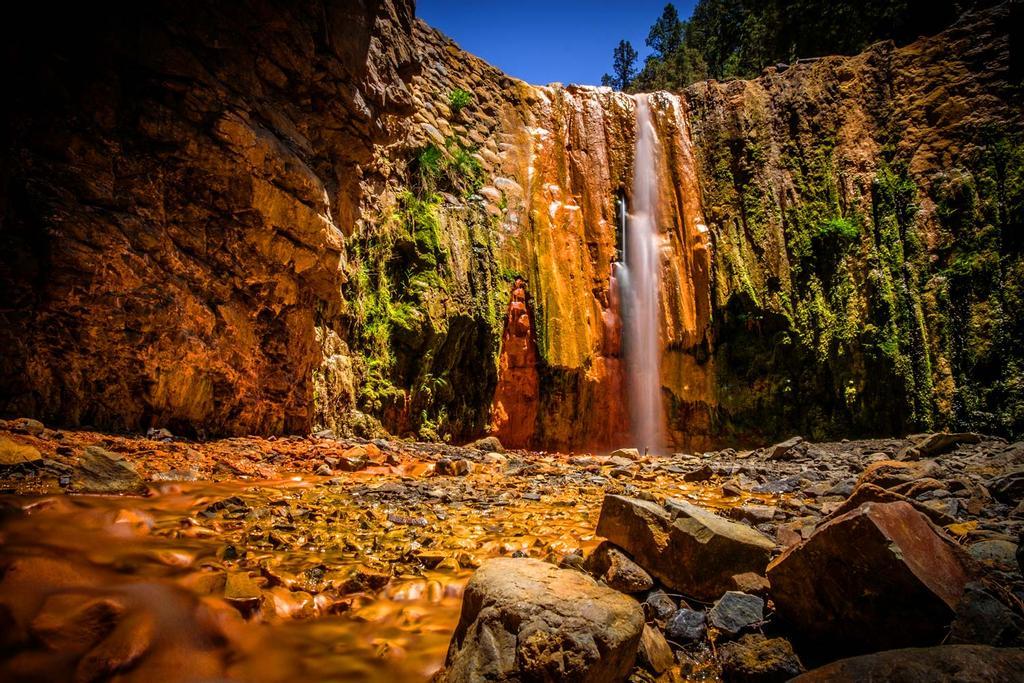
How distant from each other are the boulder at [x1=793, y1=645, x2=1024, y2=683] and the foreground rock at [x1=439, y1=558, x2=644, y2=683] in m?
0.59

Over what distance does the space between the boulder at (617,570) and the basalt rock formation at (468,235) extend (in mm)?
5254

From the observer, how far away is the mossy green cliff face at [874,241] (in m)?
10.8

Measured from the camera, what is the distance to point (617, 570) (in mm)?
2510

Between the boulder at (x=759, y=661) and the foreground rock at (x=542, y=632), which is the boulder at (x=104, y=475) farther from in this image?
the boulder at (x=759, y=661)

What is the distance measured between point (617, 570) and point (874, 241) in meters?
13.9

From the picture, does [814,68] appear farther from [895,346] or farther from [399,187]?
[399,187]

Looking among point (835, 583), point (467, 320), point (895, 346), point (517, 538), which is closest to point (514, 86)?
point (467, 320)

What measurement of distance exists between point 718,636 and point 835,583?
21.7 inches

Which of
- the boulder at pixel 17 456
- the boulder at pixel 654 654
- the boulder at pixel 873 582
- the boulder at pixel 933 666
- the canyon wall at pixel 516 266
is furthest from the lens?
the canyon wall at pixel 516 266

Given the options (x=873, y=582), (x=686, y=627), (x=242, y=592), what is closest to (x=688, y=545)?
(x=686, y=627)

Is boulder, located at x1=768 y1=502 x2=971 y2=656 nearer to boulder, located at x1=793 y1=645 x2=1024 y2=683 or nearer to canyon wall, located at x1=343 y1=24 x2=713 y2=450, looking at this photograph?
boulder, located at x1=793 y1=645 x2=1024 y2=683

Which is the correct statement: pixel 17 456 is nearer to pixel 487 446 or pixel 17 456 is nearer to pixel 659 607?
pixel 659 607

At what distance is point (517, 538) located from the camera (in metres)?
3.44

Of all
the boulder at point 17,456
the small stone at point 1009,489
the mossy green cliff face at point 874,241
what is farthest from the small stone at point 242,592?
the mossy green cliff face at point 874,241
